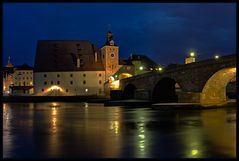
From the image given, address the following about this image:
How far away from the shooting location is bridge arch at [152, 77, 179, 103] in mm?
49250

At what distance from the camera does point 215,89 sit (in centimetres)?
3797

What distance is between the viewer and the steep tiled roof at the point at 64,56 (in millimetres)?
88000

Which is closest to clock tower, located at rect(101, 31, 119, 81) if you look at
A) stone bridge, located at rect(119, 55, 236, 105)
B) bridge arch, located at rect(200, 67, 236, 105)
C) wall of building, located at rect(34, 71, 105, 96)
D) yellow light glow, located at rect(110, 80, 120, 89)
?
wall of building, located at rect(34, 71, 105, 96)

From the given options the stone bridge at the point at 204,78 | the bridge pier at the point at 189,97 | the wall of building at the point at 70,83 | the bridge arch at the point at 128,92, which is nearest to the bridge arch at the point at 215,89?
the stone bridge at the point at 204,78

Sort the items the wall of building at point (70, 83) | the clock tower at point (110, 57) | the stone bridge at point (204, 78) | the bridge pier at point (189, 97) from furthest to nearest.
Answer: the clock tower at point (110, 57)
the wall of building at point (70, 83)
the bridge pier at point (189, 97)
the stone bridge at point (204, 78)

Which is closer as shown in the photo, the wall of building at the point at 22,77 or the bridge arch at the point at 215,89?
the bridge arch at the point at 215,89

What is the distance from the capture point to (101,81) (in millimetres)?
88688

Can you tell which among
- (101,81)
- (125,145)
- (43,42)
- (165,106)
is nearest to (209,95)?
(165,106)

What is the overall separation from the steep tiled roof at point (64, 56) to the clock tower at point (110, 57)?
4.25ft

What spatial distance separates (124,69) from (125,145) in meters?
78.4

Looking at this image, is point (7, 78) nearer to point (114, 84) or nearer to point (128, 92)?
point (114, 84)

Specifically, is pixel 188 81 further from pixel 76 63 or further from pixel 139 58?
pixel 139 58

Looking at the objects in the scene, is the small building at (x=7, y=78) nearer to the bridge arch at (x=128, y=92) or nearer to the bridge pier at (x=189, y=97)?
the bridge arch at (x=128, y=92)

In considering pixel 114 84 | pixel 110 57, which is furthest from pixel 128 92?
pixel 110 57
